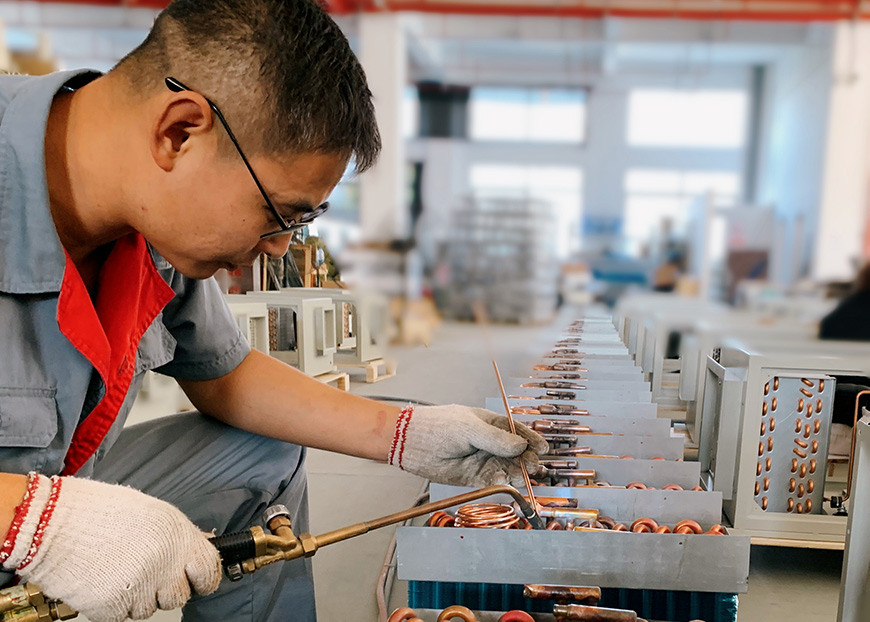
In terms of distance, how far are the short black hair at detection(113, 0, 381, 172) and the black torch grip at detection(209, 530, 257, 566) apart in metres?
0.48

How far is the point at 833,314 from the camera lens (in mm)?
758

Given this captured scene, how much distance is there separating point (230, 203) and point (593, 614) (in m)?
0.74

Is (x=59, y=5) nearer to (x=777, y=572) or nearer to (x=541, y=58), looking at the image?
(x=541, y=58)

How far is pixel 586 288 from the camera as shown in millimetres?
849

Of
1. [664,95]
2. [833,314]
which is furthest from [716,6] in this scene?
[833,314]

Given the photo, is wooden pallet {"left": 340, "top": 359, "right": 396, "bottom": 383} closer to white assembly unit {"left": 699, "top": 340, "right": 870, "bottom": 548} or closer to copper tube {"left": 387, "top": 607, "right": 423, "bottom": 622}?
copper tube {"left": 387, "top": 607, "right": 423, "bottom": 622}

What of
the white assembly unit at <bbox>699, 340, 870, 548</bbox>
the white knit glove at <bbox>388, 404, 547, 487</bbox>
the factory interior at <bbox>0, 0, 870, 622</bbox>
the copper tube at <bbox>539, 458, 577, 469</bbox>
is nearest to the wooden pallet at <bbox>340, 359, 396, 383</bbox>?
the factory interior at <bbox>0, 0, 870, 622</bbox>

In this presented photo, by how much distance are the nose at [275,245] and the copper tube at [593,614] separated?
639mm

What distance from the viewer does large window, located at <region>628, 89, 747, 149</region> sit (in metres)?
0.76

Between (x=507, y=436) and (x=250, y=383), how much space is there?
0.46 meters

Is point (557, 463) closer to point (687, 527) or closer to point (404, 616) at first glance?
point (687, 527)

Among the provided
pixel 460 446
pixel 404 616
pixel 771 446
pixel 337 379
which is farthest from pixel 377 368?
pixel 771 446

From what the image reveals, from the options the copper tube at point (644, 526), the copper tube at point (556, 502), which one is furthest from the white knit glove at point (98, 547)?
the copper tube at point (644, 526)

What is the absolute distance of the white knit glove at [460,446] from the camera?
40.5 inches
